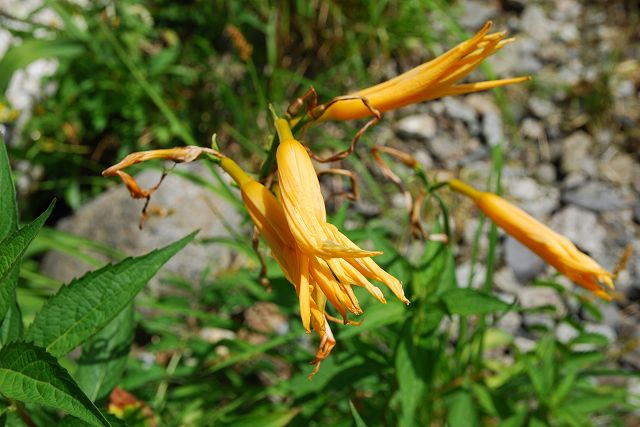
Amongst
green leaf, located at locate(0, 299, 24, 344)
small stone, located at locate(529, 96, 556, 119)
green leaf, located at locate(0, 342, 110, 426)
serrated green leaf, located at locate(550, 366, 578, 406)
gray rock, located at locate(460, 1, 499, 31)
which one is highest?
green leaf, located at locate(0, 342, 110, 426)

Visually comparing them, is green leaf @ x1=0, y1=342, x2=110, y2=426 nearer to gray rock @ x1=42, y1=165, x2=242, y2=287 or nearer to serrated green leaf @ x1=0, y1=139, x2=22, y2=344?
serrated green leaf @ x1=0, y1=139, x2=22, y2=344

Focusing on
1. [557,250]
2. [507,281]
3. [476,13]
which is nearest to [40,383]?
[557,250]

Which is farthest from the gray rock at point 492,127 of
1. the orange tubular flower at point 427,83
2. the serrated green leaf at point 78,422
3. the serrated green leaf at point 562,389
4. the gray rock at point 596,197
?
the serrated green leaf at point 78,422

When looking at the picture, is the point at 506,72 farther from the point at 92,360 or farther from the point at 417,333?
the point at 92,360

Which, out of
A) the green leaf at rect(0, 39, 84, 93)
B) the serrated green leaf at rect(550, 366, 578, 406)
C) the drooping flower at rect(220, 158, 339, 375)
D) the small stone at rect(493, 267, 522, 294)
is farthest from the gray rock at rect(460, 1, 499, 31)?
the drooping flower at rect(220, 158, 339, 375)

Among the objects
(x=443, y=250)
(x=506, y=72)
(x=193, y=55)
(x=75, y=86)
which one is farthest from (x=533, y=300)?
(x=75, y=86)

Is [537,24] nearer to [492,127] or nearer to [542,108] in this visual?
[542,108]
